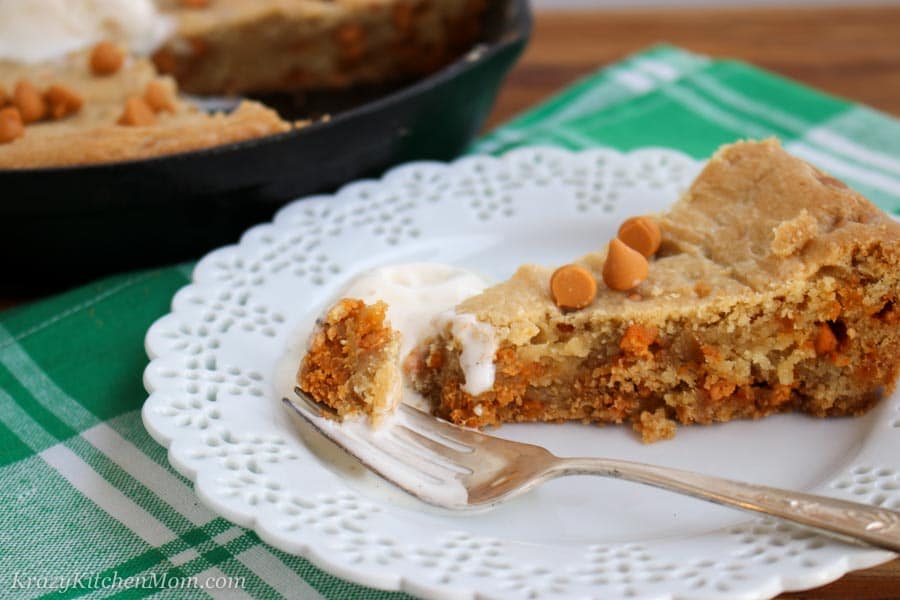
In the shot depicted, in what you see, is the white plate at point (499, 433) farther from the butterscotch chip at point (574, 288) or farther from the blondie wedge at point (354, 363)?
the butterscotch chip at point (574, 288)

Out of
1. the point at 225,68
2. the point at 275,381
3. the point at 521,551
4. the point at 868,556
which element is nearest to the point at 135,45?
the point at 225,68

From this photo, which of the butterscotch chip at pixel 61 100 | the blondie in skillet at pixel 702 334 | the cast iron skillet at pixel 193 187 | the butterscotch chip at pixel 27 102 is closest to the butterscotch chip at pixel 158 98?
the butterscotch chip at pixel 61 100

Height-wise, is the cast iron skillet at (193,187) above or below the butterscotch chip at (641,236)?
below

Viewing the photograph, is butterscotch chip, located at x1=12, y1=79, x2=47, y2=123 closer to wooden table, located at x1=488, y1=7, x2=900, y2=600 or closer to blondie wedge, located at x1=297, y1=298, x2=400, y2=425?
blondie wedge, located at x1=297, y1=298, x2=400, y2=425

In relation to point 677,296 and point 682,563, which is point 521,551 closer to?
point 682,563

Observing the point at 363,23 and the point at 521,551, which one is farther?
the point at 363,23

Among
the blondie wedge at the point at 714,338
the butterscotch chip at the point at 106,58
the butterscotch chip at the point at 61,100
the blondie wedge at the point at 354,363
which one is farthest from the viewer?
the butterscotch chip at the point at 106,58
